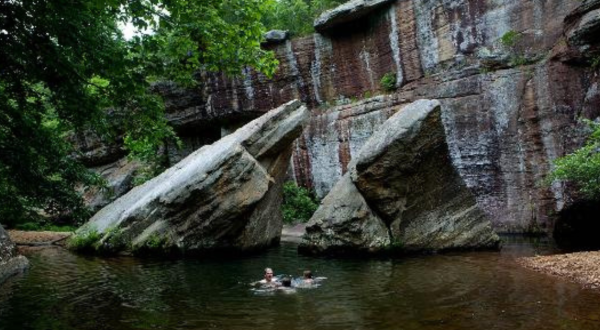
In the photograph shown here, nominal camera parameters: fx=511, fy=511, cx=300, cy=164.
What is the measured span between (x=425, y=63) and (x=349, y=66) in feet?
17.6

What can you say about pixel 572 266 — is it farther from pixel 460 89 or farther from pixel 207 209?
pixel 460 89

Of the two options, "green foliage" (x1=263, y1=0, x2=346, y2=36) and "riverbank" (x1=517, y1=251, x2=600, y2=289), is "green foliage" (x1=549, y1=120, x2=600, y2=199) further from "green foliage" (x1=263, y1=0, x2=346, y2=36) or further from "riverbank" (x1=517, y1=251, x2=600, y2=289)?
"green foliage" (x1=263, y1=0, x2=346, y2=36)

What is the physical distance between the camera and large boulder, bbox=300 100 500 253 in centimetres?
1742

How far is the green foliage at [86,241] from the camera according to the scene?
1962 cm

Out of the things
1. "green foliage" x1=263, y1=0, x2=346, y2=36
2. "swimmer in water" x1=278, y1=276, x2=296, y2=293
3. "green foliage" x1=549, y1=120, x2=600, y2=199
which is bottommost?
"swimmer in water" x1=278, y1=276, x2=296, y2=293

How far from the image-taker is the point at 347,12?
29.4 metres

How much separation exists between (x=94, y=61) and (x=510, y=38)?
21.1 metres

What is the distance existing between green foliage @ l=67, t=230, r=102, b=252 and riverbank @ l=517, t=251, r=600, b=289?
1499 cm

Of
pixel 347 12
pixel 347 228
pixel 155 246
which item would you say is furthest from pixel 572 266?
pixel 347 12

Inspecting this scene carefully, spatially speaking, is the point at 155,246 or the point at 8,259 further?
the point at 155,246

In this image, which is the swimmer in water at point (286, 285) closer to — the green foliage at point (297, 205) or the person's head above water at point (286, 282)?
the person's head above water at point (286, 282)

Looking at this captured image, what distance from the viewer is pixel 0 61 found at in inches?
334

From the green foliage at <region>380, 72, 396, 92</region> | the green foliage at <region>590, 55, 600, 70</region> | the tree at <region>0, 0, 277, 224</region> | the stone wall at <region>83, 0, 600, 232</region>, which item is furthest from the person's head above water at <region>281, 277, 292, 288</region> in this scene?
the green foliage at <region>380, 72, 396, 92</region>

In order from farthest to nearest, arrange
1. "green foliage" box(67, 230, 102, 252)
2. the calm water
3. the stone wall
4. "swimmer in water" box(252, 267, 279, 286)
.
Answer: the stone wall
"green foliage" box(67, 230, 102, 252)
"swimmer in water" box(252, 267, 279, 286)
the calm water
